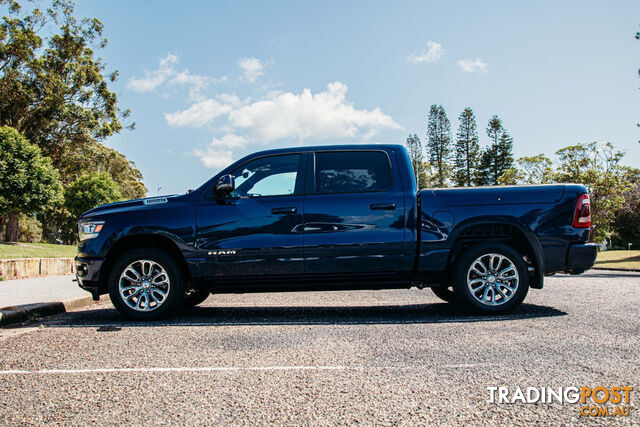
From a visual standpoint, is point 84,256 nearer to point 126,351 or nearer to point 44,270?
point 126,351

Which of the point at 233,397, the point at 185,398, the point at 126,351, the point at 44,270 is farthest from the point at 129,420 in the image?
the point at 44,270

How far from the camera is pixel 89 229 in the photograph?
582 centimetres

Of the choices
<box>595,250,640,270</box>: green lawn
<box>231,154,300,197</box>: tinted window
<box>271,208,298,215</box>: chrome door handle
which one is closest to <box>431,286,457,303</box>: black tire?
<box>271,208,298,215</box>: chrome door handle

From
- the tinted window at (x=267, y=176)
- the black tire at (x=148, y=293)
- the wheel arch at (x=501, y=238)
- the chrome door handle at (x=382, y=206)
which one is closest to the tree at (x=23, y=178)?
the black tire at (x=148, y=293)

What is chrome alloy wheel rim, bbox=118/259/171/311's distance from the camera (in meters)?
5.66

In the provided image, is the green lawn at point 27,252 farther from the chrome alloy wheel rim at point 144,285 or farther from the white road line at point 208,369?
the white road line at point 208,369

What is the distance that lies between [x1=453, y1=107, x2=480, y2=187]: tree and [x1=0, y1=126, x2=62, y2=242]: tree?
49506 millimetres

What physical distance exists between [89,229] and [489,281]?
4.94 meters

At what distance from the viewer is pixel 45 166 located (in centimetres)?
2612

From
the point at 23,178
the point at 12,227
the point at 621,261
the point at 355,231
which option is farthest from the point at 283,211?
the point at 12,227

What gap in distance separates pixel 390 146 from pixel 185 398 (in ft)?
13.5

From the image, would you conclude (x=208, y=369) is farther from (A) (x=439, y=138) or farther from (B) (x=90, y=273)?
Answer: (A) (x=439, y=138)

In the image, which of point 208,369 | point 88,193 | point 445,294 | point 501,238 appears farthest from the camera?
point 88,193

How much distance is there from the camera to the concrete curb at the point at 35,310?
18.8ft
